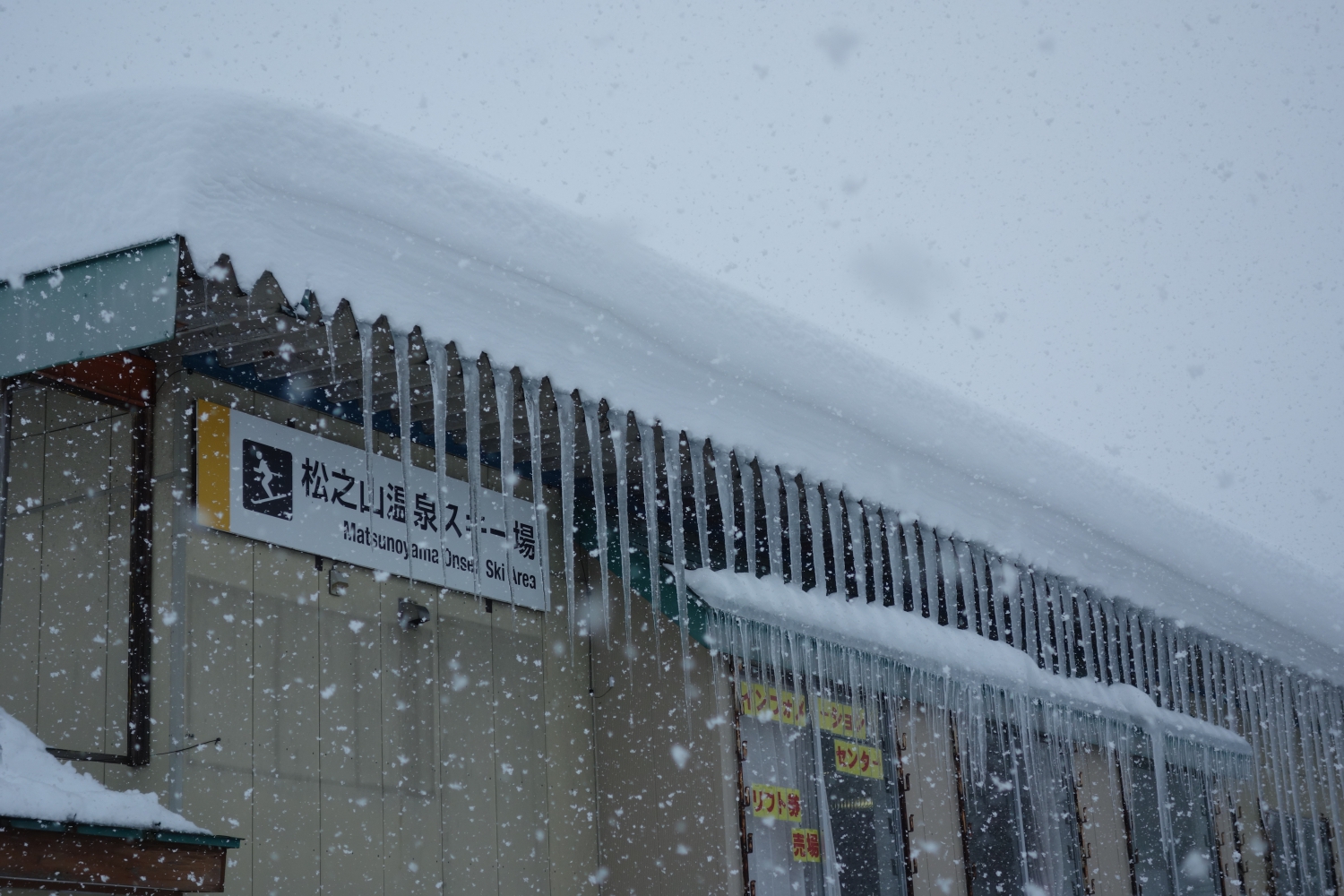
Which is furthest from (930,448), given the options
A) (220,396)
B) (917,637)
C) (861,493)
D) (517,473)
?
(220,396)

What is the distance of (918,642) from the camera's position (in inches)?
293

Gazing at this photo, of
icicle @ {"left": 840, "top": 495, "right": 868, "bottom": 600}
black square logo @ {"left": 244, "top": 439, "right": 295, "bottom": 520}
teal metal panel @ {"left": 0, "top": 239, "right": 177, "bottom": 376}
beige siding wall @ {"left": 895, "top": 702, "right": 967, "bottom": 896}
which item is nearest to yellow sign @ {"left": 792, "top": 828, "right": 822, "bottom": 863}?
beige siding wall @ {"left": 895, "top": 702, "right": 967, "bottom": 896}

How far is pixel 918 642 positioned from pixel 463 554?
9.12 ft

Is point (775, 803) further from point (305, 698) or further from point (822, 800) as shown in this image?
point (305, 698)

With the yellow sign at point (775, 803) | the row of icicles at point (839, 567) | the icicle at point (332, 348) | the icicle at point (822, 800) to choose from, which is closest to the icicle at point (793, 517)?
the row of icicles at point (839, 567)

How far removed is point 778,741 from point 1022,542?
1707 mm

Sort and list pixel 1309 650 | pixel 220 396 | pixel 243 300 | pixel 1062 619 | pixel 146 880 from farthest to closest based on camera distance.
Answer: pixel 1309 650 → pixel 1062 619 → pixel 220 396 → pixel 243 300 → pixel 146 880

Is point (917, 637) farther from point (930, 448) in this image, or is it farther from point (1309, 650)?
point (1309, 650)

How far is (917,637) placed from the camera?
7.50 m

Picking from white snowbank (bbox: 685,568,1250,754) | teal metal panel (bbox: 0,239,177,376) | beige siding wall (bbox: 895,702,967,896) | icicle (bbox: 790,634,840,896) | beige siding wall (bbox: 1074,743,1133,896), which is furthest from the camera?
beige siding wall (bbox: 1074,743,1133,896)

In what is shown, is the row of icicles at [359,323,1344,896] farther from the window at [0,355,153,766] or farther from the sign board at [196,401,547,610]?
the window at [0,355,153,766]

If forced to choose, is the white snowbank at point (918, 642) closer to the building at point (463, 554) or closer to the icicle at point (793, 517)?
the building at point (463, 554)

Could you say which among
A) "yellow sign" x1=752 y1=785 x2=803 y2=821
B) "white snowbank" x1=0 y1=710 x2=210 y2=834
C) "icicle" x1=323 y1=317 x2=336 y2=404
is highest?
"icicle" x1=323 y1=317 x2=336 y2=404

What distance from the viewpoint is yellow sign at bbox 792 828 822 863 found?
6.62 metres
